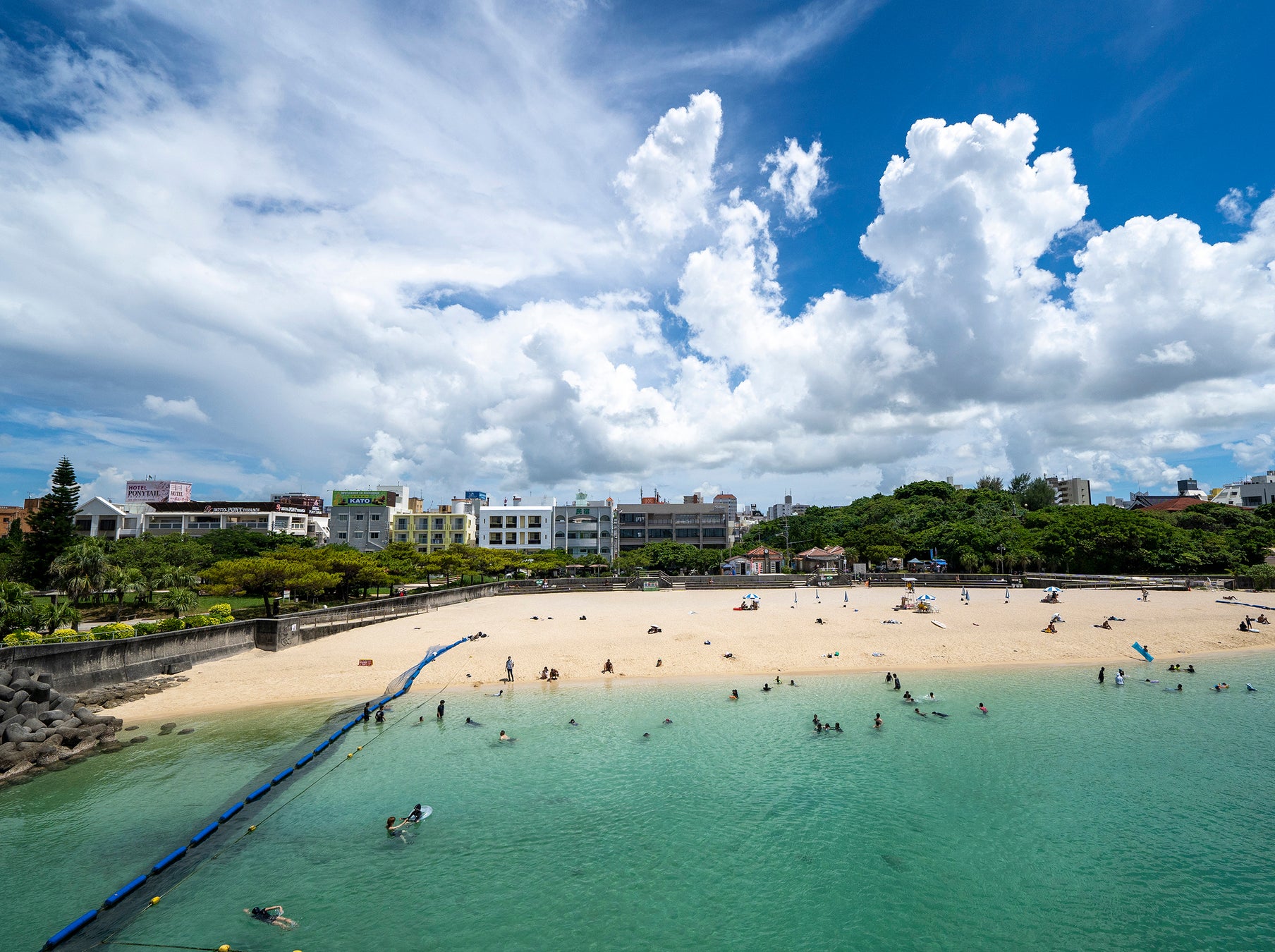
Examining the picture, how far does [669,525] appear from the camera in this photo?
10625cm

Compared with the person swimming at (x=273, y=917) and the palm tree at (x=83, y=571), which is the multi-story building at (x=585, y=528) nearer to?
the palm tree at (x=83, y=571)

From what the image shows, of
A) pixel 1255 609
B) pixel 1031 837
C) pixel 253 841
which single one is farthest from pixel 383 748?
pixel 1255 609

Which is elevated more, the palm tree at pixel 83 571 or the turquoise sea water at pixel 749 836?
the palm tree at pixel 83 571

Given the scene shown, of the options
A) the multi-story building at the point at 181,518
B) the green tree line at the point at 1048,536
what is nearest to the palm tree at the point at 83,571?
the multi-story building at the point at 181,518

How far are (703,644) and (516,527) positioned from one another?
72.4 m

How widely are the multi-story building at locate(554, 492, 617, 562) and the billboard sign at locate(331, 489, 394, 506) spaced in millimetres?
30526

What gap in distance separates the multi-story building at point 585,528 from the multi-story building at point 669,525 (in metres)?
2.85

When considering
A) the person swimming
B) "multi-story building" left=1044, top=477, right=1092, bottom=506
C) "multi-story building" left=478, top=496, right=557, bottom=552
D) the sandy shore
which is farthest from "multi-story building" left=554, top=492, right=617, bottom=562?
"multi-story building" left=1044, top=477, right=1092, bottom=506

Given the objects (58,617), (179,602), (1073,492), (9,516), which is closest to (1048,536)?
(179,602)

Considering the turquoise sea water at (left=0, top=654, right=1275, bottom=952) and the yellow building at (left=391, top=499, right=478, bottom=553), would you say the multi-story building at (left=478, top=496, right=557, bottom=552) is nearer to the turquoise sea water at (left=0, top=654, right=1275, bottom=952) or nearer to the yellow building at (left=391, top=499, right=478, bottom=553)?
the yellow building at (left=391, top=499, right=478, bottom=553)

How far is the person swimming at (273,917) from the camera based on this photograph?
12.1 m

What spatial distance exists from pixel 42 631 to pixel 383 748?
2241cm

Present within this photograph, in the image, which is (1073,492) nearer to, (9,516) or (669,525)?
(669,525)

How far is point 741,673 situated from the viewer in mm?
30375
